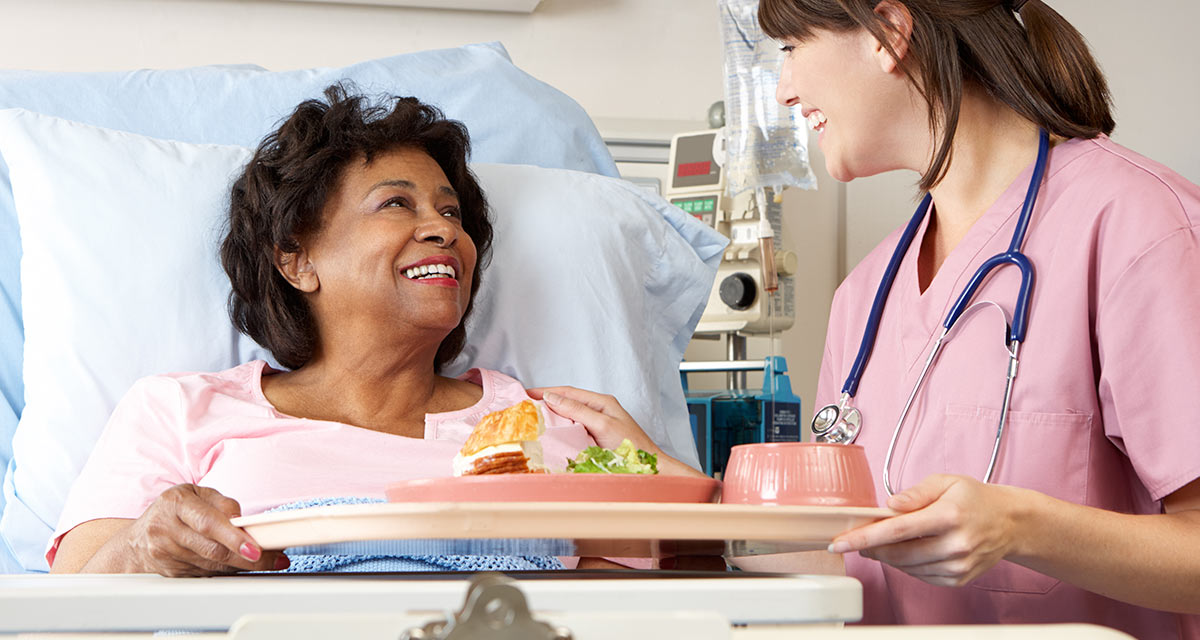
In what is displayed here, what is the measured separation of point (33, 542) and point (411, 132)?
0.82m

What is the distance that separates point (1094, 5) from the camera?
3.01 m

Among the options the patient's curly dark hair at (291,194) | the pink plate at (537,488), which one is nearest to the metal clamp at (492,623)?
the pink plate at (537,488)

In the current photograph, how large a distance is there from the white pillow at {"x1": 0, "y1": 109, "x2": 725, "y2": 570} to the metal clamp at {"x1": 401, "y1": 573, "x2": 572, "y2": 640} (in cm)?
132

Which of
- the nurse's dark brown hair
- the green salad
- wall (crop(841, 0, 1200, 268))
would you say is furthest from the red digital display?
the green salad

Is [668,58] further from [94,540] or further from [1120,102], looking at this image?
[94,540]

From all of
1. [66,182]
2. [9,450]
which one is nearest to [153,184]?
[66,182]

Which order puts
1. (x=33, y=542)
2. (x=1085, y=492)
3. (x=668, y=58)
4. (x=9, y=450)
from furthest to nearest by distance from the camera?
(x=668, y=58) → (x=9, y=450) → (x=33, y=542) → (x=1085, y=492)

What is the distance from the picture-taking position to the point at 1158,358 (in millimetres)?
1024

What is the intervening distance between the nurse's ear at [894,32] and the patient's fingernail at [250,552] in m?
0.91

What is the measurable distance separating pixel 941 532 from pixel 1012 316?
50 centimetres

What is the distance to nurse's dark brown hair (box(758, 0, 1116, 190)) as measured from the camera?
4.05ft

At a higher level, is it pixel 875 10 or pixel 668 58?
pixel 668 58

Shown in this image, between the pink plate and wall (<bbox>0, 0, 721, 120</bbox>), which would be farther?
wall (<bbox>0, 0, 721, 120</bbox>)

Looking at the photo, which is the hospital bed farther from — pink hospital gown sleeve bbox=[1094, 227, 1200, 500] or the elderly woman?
pink hospital gown sleeve bbox=[1094, 227, 1200, 500]
